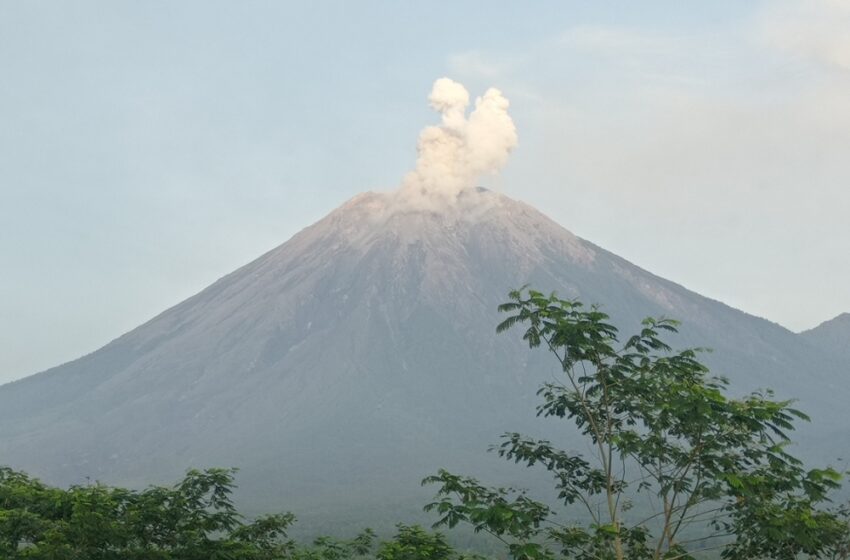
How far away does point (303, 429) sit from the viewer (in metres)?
146

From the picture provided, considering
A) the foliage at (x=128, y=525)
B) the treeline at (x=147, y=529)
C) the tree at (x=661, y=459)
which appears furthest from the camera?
the foliage at (x=128, y=525)

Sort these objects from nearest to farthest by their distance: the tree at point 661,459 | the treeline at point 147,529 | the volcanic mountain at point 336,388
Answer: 1. the tree at point 661,459
2. the treeline at point 147,529
3. the volcanic mountain at point 336,388

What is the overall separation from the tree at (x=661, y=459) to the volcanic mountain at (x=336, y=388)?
310 ft

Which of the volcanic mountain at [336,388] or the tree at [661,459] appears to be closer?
the tree at [661,459]

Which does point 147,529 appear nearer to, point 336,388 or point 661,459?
point 661,459

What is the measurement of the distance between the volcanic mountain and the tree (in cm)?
9463

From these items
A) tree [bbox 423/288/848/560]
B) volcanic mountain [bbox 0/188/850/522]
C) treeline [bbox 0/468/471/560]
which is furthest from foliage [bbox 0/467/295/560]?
volcanic mountain [bbox 0/188/850/522]

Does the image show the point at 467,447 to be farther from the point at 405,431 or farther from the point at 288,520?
the point at 288,520

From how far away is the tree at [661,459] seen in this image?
13.5 metres

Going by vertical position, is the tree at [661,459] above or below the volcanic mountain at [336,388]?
below

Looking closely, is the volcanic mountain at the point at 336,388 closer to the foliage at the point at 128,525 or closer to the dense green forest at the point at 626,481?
the foliage at the point at 128,525

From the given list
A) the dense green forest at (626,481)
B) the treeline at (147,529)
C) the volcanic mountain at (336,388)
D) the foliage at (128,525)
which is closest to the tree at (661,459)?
the dense green forest at (626,481)

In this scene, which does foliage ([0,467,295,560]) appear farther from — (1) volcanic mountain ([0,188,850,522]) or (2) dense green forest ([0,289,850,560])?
(1) volcanic mountain ([0,188,850,522])

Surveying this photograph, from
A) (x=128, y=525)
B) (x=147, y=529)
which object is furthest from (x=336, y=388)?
(x=128, y=525)
